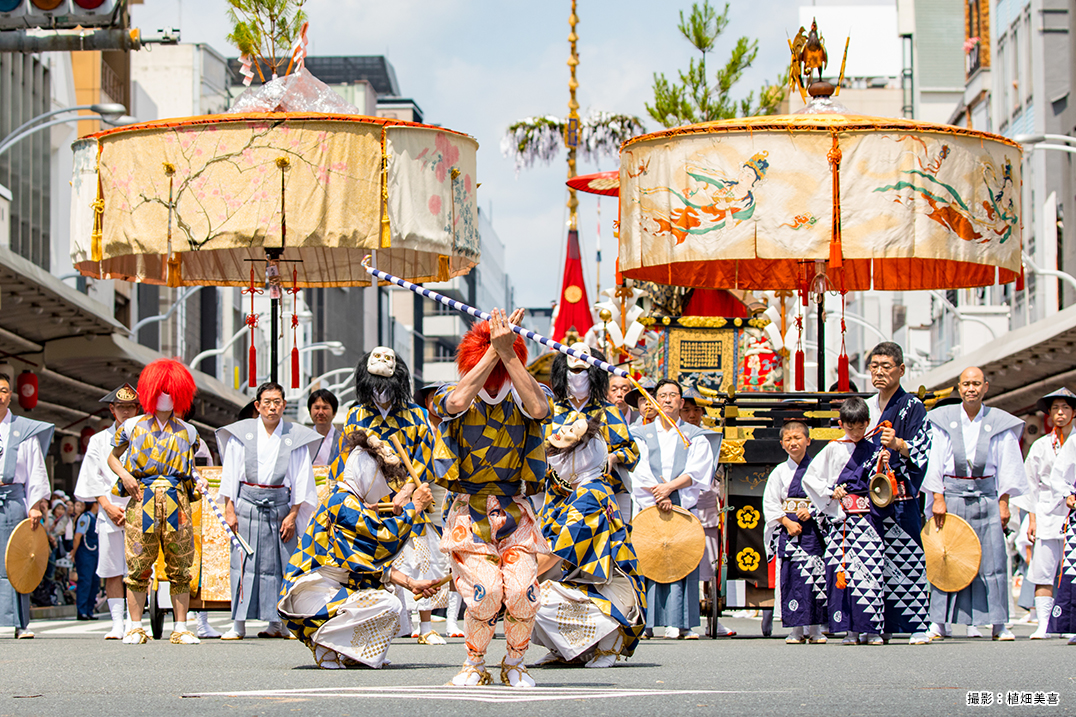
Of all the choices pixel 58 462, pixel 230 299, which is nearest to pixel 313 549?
pixel 58 462

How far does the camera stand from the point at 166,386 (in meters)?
10.6

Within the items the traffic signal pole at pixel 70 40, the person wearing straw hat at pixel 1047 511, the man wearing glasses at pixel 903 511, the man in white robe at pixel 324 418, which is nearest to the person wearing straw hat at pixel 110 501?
the man in white robe at pixel 324 418

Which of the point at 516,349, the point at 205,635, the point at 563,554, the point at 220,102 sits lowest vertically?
the point at 205,635

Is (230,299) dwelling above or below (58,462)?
above

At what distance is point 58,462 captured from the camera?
30188 mm

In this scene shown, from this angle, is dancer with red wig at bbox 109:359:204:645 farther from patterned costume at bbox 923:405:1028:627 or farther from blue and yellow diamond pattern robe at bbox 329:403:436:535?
patterned costume at bbox 923:405:1028:627

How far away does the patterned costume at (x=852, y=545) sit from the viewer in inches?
410

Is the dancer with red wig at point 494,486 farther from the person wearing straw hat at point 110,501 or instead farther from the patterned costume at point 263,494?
the person wearing straw hat at point 110,501

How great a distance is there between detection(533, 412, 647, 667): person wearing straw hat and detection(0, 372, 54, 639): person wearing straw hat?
409 cm

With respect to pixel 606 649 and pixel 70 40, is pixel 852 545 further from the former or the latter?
pixel 70 40

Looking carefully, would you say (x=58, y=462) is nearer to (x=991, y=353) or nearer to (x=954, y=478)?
(x=991, y=353)

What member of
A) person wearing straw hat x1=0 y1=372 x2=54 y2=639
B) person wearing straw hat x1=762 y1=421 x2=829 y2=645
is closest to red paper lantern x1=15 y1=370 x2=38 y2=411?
person wearing straw hat x1=0 y1=372 x2=54 y2=639

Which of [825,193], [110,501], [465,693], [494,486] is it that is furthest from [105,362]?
[465,693]

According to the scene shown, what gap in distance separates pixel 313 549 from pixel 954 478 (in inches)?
188
